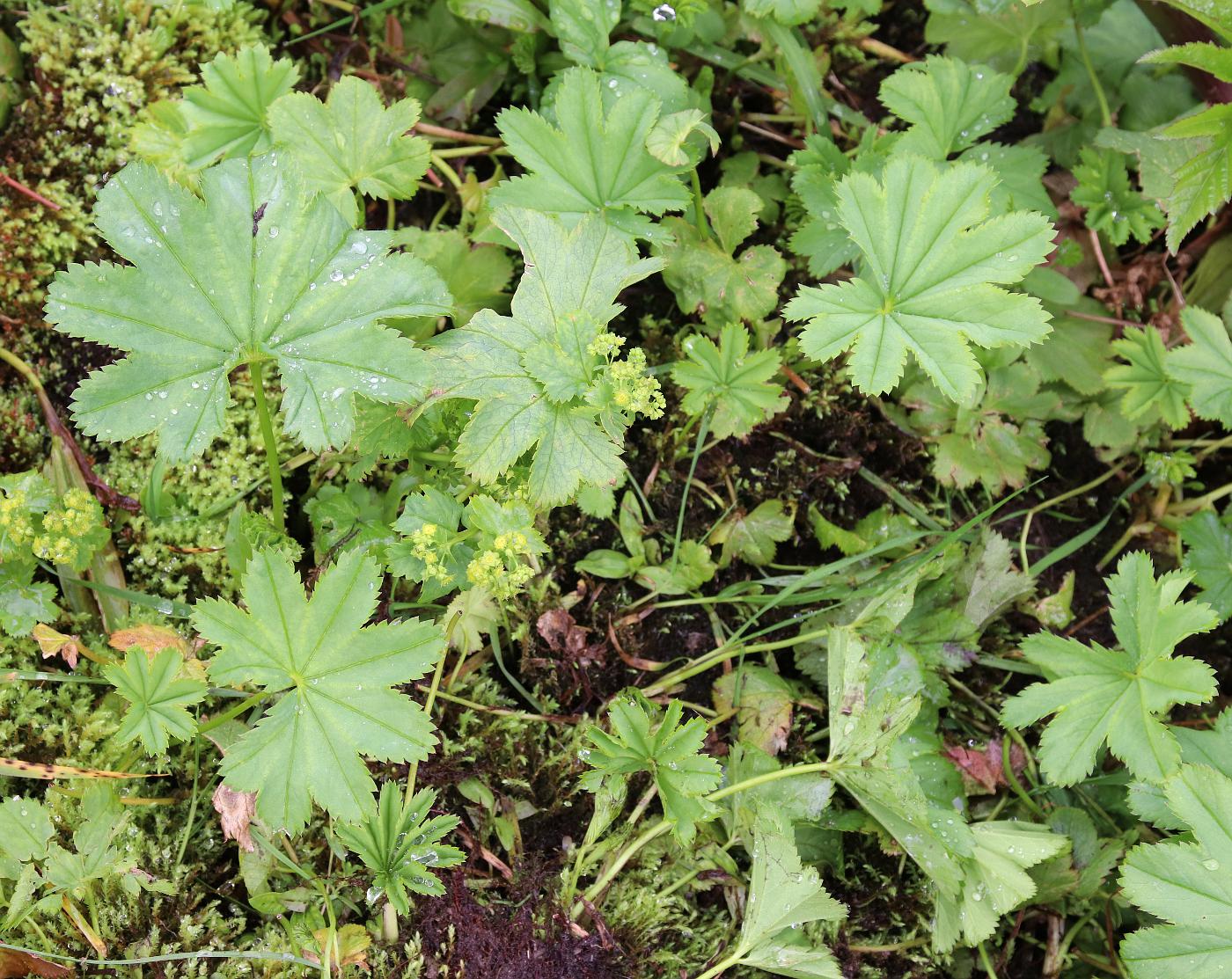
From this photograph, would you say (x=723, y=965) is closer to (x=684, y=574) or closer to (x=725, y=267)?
(x=684, y=574)

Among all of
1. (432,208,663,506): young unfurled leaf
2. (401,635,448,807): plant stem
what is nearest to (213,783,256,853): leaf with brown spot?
(401,635,448,807): plant stem

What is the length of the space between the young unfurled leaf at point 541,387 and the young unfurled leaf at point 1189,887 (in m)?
1.58

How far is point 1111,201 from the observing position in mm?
2891

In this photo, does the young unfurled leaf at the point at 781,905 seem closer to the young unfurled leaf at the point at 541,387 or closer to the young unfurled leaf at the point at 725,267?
the young unfurled leaf at the point at 541,387

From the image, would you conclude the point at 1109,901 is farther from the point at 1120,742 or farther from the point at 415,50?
the point at 415,50

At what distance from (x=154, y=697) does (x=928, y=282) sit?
2098 millimetres

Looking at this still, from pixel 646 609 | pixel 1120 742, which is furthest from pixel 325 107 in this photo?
pixel 1120 742

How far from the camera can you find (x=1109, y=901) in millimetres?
2619

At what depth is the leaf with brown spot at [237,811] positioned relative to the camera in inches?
89.8

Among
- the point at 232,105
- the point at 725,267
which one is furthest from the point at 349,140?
the point at 725,267

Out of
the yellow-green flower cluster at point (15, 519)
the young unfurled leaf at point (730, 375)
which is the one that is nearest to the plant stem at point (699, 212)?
the young unfurled leaf at point (730, 375)

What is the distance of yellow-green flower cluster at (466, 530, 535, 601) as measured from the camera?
2104mm

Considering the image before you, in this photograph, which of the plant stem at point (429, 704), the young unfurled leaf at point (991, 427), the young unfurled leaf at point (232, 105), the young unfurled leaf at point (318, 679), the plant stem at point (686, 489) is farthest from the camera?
the young unfurled leaf at point (991, 427)

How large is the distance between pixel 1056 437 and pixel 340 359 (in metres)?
2.32
